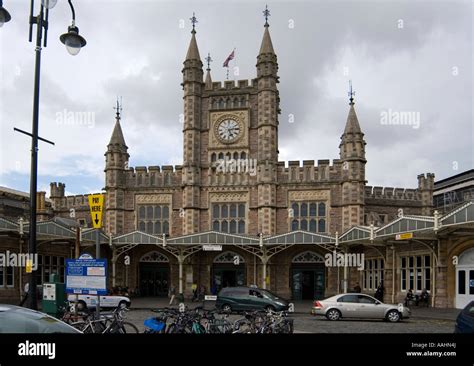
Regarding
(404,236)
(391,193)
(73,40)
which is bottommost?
(404,236)

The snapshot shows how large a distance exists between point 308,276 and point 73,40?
29036mm

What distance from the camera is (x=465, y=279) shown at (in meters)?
23.9

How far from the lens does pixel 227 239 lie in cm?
3177

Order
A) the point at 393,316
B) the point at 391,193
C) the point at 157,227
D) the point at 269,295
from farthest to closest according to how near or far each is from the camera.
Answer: the point at 391,193
the point at 157,227
the point at 269,295
the point at 393,316

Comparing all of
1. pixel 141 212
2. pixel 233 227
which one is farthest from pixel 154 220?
pixel 233 227

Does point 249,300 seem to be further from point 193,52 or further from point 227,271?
point 193,52

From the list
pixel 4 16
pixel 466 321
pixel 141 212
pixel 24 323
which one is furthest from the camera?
pixel 141 212

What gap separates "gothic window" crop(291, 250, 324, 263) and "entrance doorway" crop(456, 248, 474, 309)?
11807 millimetres

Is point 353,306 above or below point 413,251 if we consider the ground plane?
below

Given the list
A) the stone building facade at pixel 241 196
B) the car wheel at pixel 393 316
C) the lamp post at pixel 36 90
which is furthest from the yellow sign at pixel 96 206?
the stone building facade at pixel 241 196
